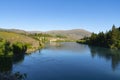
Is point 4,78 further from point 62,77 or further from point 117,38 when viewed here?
point 117,38

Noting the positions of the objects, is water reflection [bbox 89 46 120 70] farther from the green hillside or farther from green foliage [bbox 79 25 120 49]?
the green hillside

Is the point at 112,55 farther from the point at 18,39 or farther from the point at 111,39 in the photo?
the point at 18,39

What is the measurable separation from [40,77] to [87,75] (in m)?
9.38

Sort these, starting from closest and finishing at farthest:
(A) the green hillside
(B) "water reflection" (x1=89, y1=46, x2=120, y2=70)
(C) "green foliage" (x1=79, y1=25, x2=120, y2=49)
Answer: (B) "water reflection" (x1=89, y1=46, x2=120, y2=70)
(A) the green hillside
(C) "green foliage" (x1=79, y1=25, x2=120, y2=49)

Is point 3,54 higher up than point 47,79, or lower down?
higher up

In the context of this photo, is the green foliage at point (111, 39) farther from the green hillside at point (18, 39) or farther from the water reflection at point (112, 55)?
the green hillside at point (18, 39)

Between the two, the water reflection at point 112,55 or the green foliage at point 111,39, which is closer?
the water reflection at point 112,55

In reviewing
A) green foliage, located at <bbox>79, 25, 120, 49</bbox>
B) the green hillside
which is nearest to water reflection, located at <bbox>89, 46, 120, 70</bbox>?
green foliage, located at <bbox>79, 25, 120, 49</bbox>

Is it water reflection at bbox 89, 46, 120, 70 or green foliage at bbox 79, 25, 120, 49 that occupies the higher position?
green foliage at bbox 79, 25, 120, 49

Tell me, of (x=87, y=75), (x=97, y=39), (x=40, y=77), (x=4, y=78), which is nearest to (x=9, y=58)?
(x=40, y=77)

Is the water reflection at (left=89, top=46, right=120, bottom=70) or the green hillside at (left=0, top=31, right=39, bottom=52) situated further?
the green hillside at (left=0, top=31, right=39, bottom=52)

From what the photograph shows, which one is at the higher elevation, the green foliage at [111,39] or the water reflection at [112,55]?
the green foliage at [111,39]

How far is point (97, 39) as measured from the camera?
155625 mm

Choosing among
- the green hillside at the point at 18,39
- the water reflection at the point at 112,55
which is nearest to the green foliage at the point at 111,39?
the water reflection at the point at 112,55
